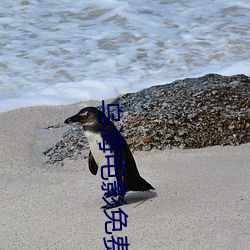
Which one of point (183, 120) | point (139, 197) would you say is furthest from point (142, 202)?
point (183, 120)

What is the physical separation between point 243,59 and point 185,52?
0.78 metres

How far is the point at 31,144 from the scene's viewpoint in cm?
504

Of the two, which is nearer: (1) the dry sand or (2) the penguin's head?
(1) the dry sand

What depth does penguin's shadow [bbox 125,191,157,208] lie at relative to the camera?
12.0 ft

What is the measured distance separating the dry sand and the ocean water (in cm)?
193

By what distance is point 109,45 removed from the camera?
8586mm

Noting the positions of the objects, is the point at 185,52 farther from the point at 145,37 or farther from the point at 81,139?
the point at 81,139

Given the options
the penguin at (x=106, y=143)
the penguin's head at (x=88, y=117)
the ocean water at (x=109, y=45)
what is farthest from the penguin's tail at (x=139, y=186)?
the ocean water at (x=109, y=45)

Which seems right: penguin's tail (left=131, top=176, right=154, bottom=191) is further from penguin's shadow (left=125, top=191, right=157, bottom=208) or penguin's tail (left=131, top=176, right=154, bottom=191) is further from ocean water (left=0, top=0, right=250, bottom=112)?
ocean water (left=0, top=0, right=250, bottom=112)

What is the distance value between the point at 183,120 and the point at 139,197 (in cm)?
127

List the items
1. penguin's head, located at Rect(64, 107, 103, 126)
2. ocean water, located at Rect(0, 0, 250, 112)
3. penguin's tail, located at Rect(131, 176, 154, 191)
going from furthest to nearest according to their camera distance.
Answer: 1. ocean water, located at Rect(0, 0, 250, 112)
2. penguin's tail, located at Rect(131, 176, 154, 191)
3. penguin's head, located at Rect(64, 107, 103, 126)

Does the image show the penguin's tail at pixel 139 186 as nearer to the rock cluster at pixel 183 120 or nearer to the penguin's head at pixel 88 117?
the penguin's head at pixel 88 117

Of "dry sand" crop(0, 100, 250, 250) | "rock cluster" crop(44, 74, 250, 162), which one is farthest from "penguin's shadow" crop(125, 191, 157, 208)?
"rock cluster" crop(44, 74, 250, 162)

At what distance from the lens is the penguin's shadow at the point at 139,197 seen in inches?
144
